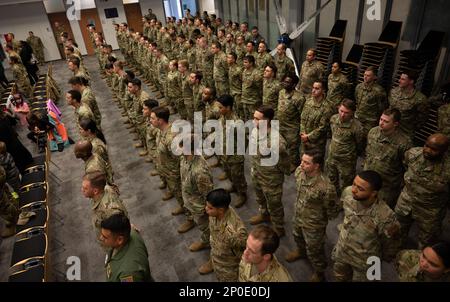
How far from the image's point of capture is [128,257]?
7.69 feet

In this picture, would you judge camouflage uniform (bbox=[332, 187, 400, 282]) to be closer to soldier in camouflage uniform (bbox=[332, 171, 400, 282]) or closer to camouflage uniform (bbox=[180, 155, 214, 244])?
soldier in camouflage uniform (bbox=[332, 171, 400, 282])

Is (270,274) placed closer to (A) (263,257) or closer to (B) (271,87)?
(A) (263,257)

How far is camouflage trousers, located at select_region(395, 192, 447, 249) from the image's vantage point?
123 inches

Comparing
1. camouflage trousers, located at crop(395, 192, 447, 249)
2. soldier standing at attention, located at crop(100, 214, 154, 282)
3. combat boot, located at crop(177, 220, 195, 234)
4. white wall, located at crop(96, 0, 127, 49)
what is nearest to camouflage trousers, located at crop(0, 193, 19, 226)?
combat boot, located at crop(177, 220, 195, 234)

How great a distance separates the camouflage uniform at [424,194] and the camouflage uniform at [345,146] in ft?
2.13

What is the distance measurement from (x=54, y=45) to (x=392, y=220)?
1674 centimetres

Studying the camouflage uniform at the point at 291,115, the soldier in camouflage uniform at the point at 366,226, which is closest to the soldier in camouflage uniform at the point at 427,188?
the soldier in camouflage uniform at the point at 366,226

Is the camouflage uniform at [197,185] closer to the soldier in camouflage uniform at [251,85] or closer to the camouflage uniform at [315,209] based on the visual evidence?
the camouflage uniform at [315,209]

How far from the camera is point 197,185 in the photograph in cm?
333

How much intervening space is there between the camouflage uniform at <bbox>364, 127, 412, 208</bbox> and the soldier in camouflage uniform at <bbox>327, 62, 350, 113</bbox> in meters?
1.74

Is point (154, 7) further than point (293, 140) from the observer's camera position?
Yes

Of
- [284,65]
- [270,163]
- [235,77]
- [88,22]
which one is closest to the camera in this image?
[270,163]

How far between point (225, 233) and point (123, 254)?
845 mm

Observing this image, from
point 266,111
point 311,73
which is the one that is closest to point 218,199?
point 266,111
